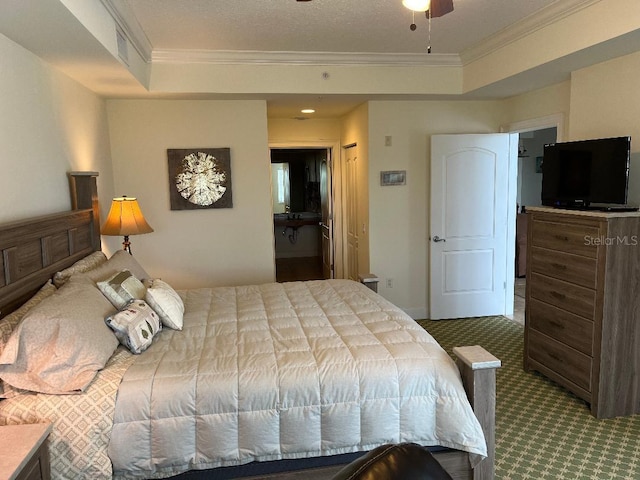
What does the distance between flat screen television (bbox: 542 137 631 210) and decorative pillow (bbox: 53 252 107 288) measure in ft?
10.9

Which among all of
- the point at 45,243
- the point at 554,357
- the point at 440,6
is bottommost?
the point at 554,357

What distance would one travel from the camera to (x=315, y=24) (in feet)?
10.9

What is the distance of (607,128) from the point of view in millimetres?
3311

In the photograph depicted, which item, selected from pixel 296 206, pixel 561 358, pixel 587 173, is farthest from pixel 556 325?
pixel 296 206

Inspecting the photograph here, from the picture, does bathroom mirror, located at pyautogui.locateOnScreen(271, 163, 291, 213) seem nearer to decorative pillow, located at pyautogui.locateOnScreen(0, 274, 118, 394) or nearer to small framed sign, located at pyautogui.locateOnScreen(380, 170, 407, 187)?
small framed sign, located at pyautogui.locateOnScreen(380, 170, 407, 187)

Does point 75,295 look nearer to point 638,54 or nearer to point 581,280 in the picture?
point 581,280

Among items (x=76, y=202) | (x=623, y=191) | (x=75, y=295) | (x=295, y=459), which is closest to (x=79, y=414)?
(x=75, y=295)

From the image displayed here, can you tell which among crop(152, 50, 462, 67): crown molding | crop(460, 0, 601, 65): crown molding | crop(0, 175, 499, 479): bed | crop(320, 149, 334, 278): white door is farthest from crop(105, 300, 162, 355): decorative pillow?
crop(320, 149, 334, 278): white door

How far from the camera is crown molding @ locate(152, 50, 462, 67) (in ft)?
12.9

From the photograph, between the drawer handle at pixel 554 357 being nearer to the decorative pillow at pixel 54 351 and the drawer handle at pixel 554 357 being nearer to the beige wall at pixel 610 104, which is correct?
the beige wall at pixel 610 104

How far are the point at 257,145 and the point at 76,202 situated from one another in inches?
71.7

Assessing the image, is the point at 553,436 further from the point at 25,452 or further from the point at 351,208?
the point at 351,208

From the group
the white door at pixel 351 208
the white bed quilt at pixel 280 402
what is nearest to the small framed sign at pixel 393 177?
the white door at pixel 351 208

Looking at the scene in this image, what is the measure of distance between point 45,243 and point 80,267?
0.33m
